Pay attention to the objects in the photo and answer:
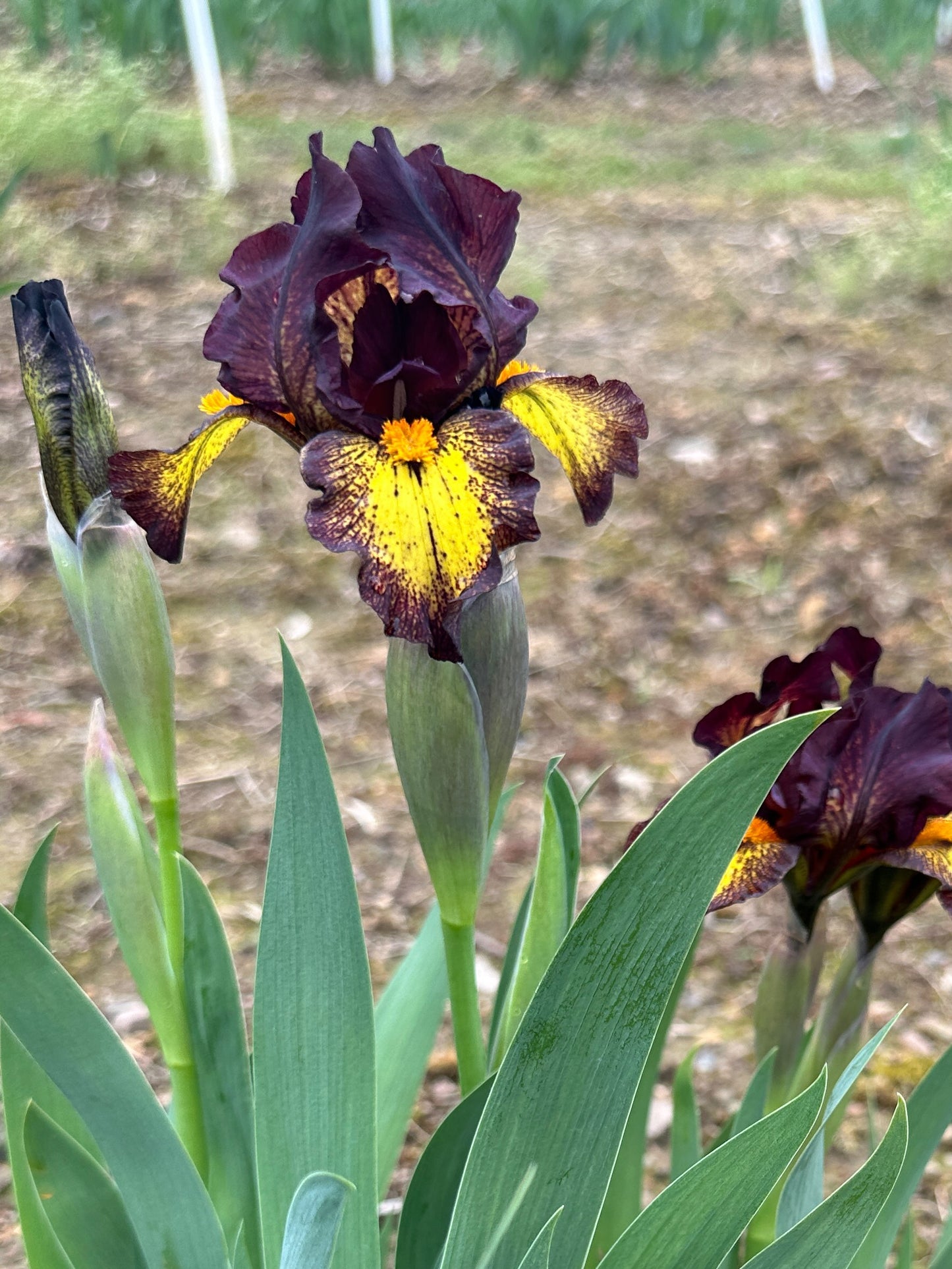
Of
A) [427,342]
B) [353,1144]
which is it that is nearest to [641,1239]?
[353,1144]

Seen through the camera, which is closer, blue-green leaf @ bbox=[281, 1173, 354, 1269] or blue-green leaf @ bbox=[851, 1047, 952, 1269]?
blue-green leaf @ bbox=[281, 1173, 354, 1269]

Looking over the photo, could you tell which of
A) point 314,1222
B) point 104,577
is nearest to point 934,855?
point 314,1222

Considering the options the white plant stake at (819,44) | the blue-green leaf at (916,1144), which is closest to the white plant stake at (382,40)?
the white plant stake at (819,44)

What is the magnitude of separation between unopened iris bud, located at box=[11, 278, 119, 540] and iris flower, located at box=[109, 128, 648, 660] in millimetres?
59

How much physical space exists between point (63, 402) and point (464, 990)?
399mm

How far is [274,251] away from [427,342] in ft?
0.33

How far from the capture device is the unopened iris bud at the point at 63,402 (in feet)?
2.27

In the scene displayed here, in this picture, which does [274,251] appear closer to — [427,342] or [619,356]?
[427,342]

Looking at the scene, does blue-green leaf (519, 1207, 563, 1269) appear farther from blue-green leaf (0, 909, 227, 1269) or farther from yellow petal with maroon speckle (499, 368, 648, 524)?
yellow petal with maroon speckle (499, 368, 648, 524)

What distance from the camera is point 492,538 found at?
0.61 meters

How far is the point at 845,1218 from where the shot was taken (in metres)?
0.60

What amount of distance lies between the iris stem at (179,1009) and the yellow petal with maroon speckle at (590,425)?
0.31m

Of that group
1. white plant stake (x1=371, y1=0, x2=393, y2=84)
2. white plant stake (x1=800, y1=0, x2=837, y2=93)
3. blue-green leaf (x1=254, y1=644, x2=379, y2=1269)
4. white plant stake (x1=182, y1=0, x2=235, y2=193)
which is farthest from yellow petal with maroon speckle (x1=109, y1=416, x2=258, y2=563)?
white plant stake (x1=800, y1=0, x2=837, y2=93)

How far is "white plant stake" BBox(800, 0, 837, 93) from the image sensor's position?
5.26 metres
